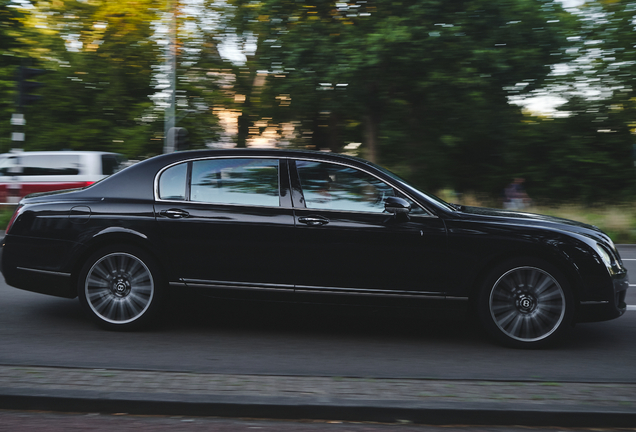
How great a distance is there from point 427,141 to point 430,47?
586 cm

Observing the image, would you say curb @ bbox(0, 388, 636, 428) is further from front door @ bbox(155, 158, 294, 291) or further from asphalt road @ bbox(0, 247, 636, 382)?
front door @ bbox(155, 158, 294, 291)

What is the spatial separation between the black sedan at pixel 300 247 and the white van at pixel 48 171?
422 inches

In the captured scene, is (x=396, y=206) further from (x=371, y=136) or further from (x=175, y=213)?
(x=371, y=136)

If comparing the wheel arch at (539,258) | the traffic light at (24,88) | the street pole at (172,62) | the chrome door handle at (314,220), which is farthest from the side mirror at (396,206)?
the street pole at (172,62)

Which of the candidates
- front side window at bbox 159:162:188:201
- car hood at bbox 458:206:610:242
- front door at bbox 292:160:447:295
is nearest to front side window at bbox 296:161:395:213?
front door at bbox 292:160:447:295

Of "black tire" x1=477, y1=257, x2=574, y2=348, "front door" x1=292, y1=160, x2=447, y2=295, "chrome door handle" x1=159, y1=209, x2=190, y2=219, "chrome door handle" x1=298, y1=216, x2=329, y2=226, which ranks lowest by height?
"black tire" x1=477, y1=257, x2=574, y2=348

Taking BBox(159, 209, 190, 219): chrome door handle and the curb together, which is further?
BBox(159, 209, 190, 219): chrome door handle

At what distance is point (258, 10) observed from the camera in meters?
19.8

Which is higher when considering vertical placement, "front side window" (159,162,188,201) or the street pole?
the street pole

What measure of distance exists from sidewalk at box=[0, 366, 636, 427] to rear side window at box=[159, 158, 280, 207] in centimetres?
181

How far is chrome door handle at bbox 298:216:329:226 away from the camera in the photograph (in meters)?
5.41

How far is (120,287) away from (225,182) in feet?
4.24

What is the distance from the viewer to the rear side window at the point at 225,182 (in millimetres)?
5590

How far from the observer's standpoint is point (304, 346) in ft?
17.6
